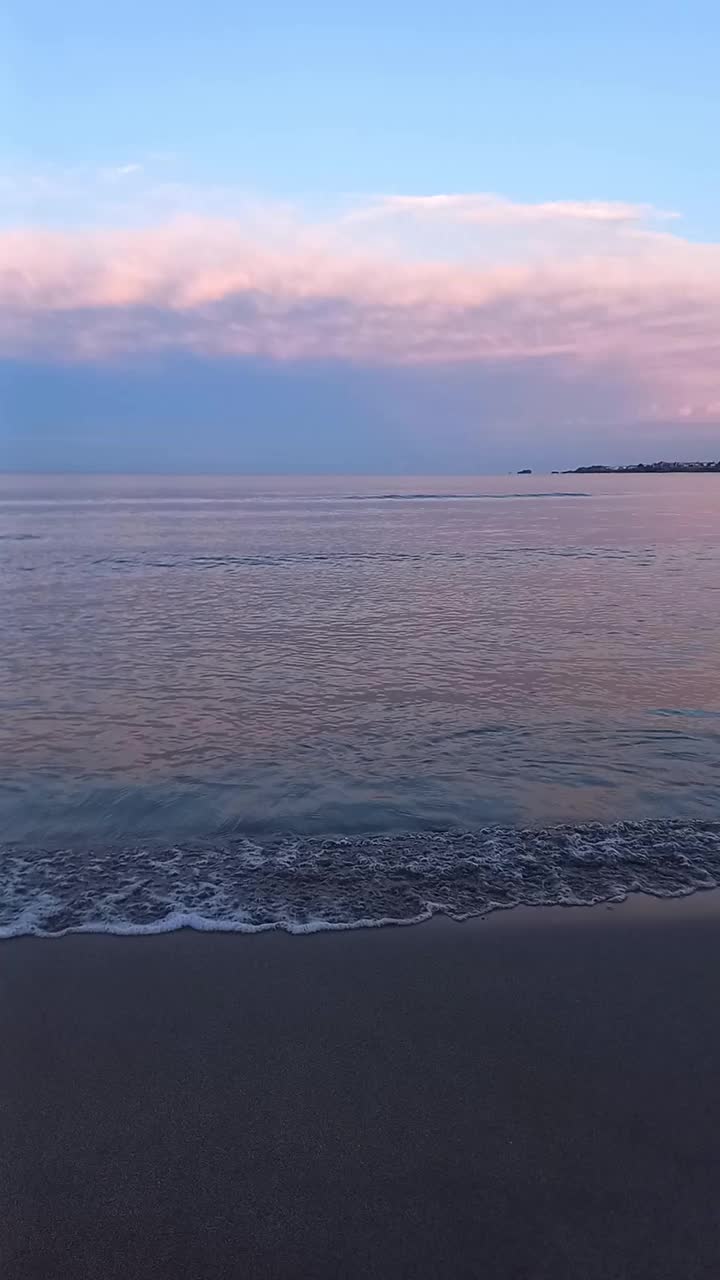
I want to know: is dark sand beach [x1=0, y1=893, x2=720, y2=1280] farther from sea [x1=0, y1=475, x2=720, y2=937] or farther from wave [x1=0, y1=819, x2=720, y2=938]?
sea [x1=0, y1=475, x2=720, y2=937]

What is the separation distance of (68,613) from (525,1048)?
53.0 feet

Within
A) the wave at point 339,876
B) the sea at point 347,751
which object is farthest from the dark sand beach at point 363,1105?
the sea at point 347,751

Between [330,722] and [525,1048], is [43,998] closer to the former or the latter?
[525,1048]

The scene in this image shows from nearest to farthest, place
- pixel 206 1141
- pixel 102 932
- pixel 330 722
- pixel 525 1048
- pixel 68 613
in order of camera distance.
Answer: pixel 206 1141
pixel 525 1048
pixel 102 932
pixel 330 722
pixel 68 613

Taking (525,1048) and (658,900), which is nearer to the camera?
(525,1048)

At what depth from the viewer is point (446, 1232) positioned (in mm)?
3426

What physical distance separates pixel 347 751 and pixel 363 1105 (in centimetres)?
567

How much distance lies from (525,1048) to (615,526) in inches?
1709

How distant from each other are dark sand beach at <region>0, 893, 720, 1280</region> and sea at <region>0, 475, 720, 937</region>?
66cm

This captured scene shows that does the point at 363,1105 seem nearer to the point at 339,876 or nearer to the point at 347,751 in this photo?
the point at 339,876

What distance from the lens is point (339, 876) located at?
6.69m

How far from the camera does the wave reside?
6.04 meters

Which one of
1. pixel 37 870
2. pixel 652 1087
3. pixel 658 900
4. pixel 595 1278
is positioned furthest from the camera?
pixel 37 870

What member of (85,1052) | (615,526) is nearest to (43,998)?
(85,1052)
